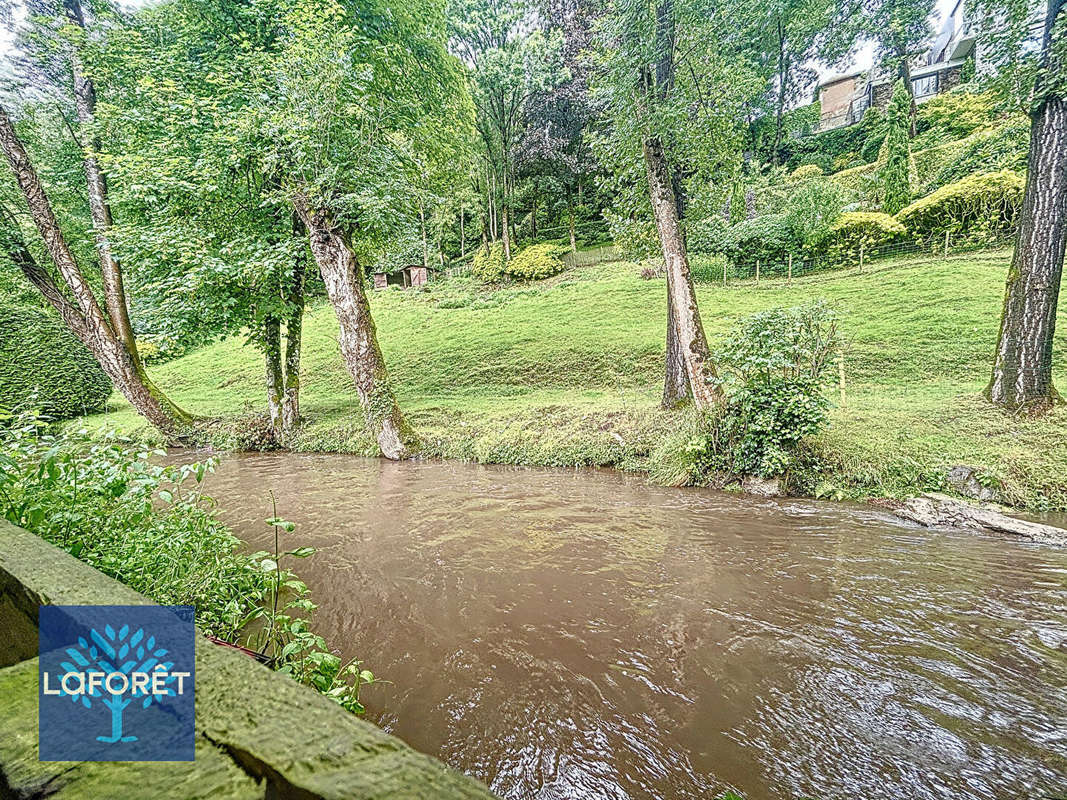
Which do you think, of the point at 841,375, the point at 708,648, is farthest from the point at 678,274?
the point at 708,648

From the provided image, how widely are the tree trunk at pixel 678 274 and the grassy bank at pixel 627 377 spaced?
0.92 metres

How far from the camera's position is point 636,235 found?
9734mm

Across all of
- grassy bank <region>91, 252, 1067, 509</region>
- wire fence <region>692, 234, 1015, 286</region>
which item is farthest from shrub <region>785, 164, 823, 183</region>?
grassy bank <region>91, 252, 1067, 509</region>

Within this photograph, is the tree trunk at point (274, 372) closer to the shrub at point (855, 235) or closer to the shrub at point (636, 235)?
the shrub at point (636, 235)

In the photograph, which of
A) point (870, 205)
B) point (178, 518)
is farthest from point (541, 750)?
point (870, 205)

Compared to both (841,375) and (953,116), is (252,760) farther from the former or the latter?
(953,116)

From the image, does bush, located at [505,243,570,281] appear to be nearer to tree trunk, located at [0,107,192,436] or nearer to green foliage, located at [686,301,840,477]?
tree trunk, located at [0,107,192,436]

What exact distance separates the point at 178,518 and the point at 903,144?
25984 millimetres

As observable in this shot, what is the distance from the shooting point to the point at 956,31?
3131 cm

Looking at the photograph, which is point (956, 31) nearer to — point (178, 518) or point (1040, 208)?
point (1040, 208)

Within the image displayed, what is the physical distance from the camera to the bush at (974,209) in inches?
576

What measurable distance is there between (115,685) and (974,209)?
22021 mm

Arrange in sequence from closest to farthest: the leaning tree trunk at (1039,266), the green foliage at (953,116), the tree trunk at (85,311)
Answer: the leaning tree trunk at (1039,266), the tree trunk at (85,311), the green foliage at (953,116)

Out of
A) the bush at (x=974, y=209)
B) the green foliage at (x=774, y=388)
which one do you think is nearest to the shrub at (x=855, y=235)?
the bush at (x=974, y=209)
